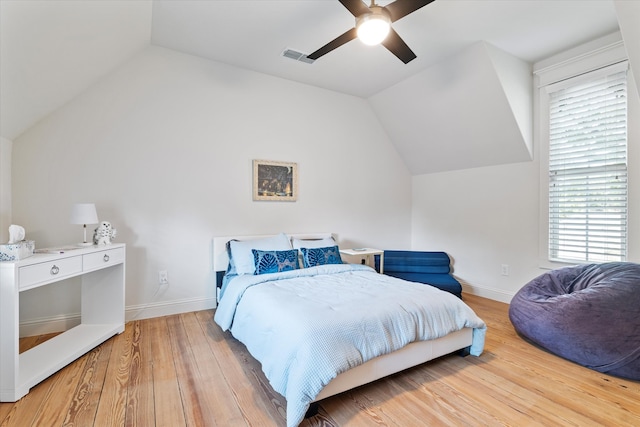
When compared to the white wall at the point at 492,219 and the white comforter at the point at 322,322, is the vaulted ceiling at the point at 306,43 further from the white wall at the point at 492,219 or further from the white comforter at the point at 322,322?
the white comforter at the point at 322,322

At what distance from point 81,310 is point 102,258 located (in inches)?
27.8

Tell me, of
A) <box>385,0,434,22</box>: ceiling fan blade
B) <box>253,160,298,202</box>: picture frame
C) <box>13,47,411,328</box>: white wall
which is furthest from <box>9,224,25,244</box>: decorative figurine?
<box>385,0,434,22</box>: ceiling fan blade

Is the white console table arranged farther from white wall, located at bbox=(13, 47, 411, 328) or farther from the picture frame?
the picture frame

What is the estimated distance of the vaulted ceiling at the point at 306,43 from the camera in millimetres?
2141

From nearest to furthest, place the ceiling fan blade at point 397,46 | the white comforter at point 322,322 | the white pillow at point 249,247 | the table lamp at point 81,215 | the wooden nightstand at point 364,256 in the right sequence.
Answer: the white comforter at point 322,322 < the ceiling fan blade at point 397,46 < the table lamp at point 81,215 < the white pillow at point 249,247 < the wooden nightstand at point 364,256

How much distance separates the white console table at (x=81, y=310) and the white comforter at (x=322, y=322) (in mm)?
969

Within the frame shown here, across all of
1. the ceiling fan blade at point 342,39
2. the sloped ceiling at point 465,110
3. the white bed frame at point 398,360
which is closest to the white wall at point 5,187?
the ceiling fan blade at point 342,39

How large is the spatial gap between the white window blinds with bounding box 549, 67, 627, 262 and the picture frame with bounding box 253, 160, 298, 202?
2974 mm

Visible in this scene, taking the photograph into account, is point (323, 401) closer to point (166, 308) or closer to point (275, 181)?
point (166, 308)

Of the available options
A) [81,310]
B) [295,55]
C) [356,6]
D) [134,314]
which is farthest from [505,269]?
[81,310]

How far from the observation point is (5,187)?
254 cm

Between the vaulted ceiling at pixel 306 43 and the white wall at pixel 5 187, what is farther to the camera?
the white wall at pixel 5 187

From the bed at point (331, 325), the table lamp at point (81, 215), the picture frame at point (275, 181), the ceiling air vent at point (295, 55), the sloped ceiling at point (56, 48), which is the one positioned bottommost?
the bed at point (331, 325)

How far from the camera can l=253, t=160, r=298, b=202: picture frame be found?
3.69m
